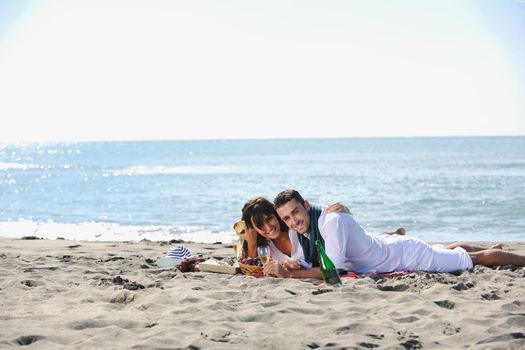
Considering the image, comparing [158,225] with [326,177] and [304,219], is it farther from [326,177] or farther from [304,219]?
[326,177]

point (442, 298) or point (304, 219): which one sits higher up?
point (304, 219)

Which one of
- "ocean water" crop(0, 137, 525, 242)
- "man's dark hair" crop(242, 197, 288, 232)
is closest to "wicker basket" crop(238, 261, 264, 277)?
"man's dark hair" crop(242, 197, 288, 232)

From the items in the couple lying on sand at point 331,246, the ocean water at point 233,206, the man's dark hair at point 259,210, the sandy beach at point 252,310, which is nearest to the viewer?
the sandy beach at point 252,310

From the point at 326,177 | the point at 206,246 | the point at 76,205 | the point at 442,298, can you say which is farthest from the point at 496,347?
the point at 326,177

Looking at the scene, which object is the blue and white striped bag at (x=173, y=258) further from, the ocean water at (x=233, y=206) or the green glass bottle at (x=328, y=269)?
the ocean water at (x=233, y=206)

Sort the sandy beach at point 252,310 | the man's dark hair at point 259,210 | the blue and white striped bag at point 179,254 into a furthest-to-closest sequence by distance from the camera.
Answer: the blue and white striped bag at point 179,254 → the man's dark hair at point 259,210 → the sandy beach at point 252,310

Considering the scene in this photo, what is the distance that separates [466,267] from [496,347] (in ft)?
9.54

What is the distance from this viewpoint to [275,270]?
658 centimetres

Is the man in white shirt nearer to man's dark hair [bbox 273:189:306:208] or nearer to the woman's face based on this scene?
man's dark hair [bbox 273:189:306:208]

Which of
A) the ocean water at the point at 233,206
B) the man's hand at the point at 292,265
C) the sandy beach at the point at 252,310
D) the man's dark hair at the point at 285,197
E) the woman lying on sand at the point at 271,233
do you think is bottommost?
the ocean water at the point at 233,206

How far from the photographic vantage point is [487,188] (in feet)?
83.0

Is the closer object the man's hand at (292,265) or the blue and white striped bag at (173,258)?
the man's hand at (292,265)

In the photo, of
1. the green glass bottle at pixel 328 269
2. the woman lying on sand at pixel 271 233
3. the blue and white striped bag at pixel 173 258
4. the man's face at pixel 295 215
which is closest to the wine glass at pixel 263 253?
the woman lying on sand at pixel 271 233

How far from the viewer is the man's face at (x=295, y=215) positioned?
6.09 metres
